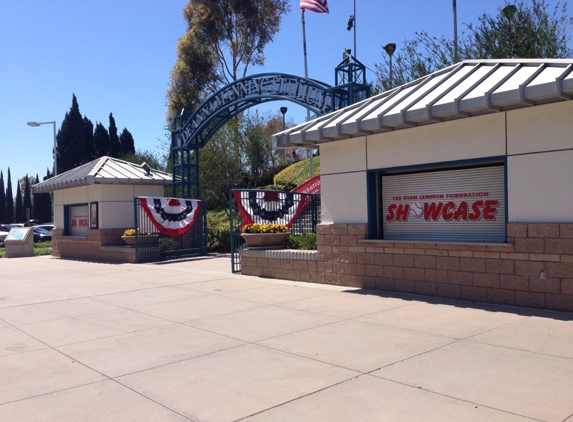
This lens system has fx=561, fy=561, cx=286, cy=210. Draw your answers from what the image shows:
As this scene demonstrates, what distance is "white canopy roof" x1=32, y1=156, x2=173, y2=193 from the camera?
20359 mm

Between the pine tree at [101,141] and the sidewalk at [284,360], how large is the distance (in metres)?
43.2

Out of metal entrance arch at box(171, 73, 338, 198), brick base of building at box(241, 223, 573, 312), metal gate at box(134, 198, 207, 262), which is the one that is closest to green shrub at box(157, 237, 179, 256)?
metal gate at box(134, 198, 207, 262)

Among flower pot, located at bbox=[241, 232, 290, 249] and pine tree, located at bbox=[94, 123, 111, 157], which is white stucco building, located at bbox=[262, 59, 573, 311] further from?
pine tree, located at bbox=[94, 123, 111, 157]

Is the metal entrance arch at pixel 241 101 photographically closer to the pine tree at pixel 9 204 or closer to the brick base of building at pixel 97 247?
the brick base of building at pixel 97 247

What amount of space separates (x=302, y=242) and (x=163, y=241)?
292 inches

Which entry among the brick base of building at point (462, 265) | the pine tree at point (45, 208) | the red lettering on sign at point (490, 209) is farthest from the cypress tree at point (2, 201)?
the red lettering on sign at point (490, 209)

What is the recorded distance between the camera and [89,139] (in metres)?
51.6

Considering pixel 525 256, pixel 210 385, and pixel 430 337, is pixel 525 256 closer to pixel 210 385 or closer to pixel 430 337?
pixel 430 337

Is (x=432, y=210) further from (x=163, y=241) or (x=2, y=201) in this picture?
(x=2, y=201)

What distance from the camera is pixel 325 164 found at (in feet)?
38.6

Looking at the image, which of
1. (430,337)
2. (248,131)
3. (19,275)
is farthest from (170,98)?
(430,337)

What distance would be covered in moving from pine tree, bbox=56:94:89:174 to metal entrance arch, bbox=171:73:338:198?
1184 inches

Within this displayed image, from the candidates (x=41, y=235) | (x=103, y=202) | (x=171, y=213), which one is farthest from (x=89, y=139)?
(x=171, y=213)

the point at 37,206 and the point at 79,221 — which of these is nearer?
the point at 79,221
